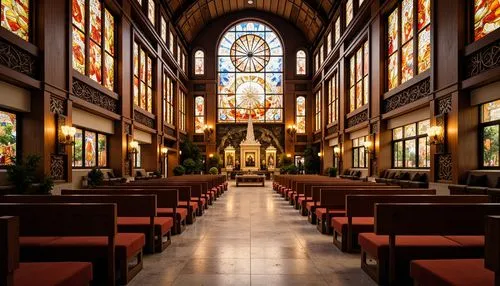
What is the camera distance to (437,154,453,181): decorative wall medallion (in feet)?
32.0

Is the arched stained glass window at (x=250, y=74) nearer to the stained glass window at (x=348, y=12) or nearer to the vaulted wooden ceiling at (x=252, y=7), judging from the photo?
the vaulted wooden ceiling at (x=252, y=7)

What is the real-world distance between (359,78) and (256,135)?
39.8 feet

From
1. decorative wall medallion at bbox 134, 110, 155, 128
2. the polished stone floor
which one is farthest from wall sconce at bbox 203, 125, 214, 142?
the polished stone floor

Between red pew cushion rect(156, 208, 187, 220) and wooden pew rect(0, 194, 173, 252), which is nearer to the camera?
wooden pew rect(0, 194, 173, 252)

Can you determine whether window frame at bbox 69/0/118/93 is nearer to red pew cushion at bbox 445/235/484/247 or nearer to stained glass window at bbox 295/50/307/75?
red pew cushion at bbox 445/235/484/247

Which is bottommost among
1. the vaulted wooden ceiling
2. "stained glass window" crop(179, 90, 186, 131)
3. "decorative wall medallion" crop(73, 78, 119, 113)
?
"decorative wall medallion" crop(73, 78, 119, 113)

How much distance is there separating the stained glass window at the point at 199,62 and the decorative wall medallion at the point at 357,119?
13.6 metres

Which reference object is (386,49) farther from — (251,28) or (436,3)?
(251,28)

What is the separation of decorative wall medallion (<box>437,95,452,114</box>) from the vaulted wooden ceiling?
13.3 m

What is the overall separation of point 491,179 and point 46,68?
10.4 metres

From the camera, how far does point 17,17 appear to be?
853cm

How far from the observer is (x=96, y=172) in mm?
11445

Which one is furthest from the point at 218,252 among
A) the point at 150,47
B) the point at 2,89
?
the point at 150,47

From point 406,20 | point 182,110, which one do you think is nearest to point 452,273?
point 406,20
